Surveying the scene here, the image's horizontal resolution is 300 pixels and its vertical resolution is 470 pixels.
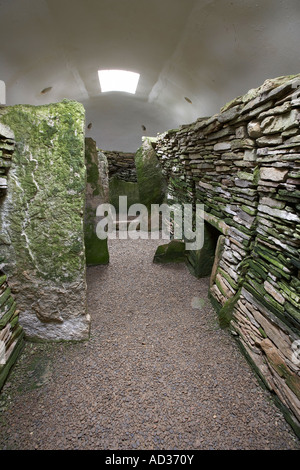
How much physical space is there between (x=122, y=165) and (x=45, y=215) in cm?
816

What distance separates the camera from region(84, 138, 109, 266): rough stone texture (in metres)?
4.93

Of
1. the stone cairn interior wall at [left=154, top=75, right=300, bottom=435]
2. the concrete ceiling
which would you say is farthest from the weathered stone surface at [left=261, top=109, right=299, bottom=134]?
the concrete ceiling

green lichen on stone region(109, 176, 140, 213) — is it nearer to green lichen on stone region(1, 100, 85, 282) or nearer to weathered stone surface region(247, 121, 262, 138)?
green lichen on stone region(1, 100, 85, 282)

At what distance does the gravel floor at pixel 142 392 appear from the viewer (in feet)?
7.08

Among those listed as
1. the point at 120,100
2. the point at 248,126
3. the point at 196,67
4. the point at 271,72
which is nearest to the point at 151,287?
the point at 248,126

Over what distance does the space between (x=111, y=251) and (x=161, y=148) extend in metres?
3.24

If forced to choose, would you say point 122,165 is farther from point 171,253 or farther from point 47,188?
point 47,188

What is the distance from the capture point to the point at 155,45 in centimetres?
494

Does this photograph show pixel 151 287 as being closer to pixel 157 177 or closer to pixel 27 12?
pixel 157 177

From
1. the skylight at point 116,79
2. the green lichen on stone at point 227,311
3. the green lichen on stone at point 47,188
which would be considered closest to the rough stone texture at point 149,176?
the skylight at point 116,79

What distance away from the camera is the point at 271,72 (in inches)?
160

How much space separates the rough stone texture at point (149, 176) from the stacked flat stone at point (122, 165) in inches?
103

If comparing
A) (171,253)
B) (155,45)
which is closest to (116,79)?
(155,45)
